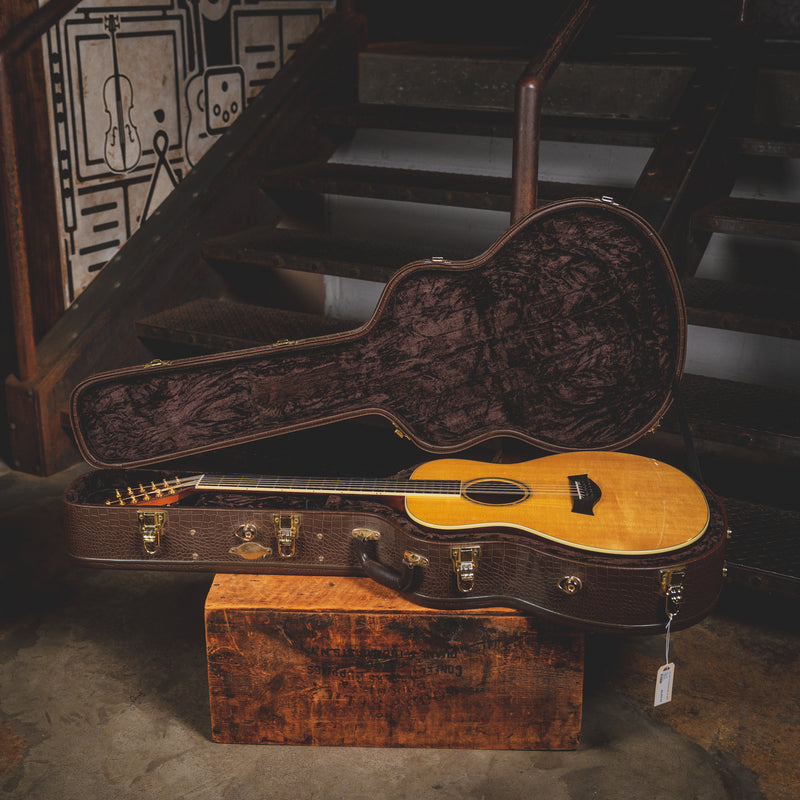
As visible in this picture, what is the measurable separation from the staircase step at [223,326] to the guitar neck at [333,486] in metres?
0.85

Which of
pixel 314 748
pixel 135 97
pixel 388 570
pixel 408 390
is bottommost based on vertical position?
pixel 314 748

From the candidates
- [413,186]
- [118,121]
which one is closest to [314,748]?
[413,186]

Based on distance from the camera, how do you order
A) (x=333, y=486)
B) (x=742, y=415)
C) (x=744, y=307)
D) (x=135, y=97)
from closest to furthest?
(x=333, y=486), (x=742, y=415), (x=744, y=307), (x=135, y=97)

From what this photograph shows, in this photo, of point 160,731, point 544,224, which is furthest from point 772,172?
point 160,731

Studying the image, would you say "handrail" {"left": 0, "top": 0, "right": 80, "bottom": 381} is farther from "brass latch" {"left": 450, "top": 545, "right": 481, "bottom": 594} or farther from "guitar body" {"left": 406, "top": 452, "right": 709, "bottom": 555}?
"brass latch" {"left": 450, "top": 545, "right": 481, "bottom": 594}

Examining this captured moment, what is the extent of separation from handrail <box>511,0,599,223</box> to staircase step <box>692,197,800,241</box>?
0.53 m

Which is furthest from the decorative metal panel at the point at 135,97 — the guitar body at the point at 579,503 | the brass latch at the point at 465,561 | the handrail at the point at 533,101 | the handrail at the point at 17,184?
the brass latch at the point at 465,561

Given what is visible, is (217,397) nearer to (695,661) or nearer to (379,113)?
(695,661)

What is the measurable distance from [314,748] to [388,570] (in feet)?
1.18

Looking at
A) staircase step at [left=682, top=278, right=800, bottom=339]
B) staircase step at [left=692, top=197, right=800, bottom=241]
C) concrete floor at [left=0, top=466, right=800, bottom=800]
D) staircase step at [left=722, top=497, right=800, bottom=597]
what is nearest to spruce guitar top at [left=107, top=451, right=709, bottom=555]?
staircase step at [left=722, top=497, right=800, bottom=597]

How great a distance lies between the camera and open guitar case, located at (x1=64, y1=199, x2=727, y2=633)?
5.34ft

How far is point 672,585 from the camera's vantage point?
1.44 m

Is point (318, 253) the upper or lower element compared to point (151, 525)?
upper

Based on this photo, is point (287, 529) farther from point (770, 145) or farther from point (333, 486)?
point (770, 145)
